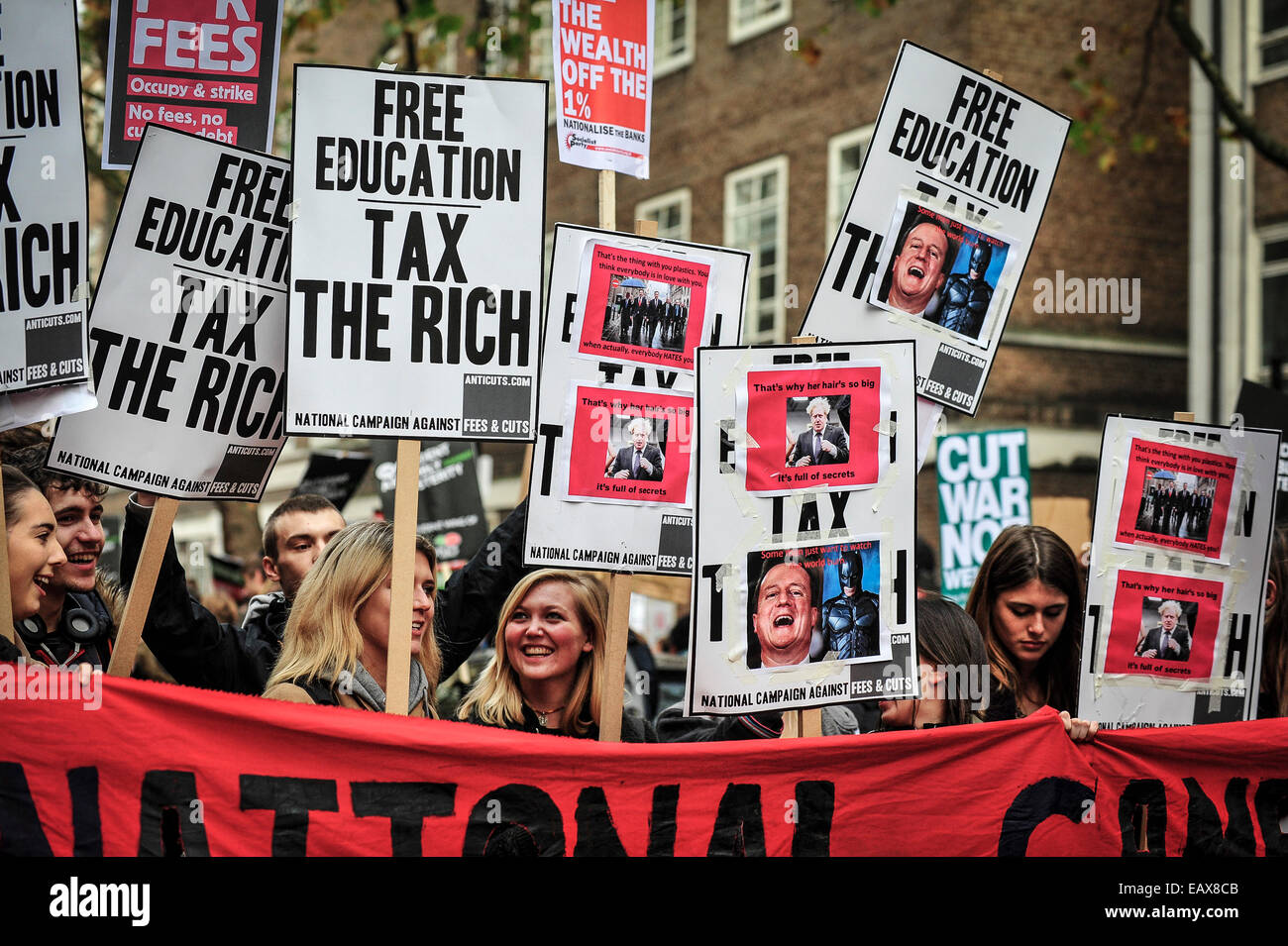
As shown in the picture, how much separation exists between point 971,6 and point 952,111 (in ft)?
40.0

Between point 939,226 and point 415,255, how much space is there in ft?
5.66

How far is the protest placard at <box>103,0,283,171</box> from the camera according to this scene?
498 cm

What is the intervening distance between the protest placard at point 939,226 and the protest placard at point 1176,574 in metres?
0.57

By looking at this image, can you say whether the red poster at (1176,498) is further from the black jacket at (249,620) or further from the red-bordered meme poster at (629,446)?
the black jacket at (249,620)

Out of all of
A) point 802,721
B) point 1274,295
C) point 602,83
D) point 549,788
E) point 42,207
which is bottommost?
point 549,788

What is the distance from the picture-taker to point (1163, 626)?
15.8ft

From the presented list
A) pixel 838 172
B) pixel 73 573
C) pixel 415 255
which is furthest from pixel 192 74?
pixel 838 172

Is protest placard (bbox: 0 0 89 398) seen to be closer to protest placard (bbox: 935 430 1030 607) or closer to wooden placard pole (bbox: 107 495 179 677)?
wooden placard pole (bbox: 107 495 179 677)

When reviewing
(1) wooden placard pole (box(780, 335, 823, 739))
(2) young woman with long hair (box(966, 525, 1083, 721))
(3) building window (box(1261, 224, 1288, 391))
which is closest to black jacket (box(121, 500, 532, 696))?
(1) wooden placard pole (box(780, 335, 823, 739))

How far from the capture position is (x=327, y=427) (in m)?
4.19

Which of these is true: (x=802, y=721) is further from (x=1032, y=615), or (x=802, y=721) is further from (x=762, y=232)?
(x=762, y=232)

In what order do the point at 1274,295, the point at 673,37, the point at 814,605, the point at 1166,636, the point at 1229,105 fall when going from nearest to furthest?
1. the point at 814,605
2. the point at 1166,636
3. the point at 1229,105
4. the point at 1274,295
5. the point at 673,37

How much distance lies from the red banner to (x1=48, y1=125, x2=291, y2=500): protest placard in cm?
82
